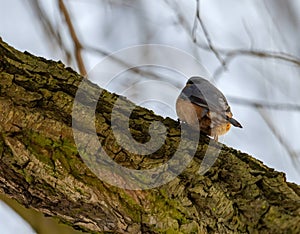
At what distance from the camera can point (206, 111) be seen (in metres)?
1.87

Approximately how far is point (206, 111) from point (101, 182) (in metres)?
0.83

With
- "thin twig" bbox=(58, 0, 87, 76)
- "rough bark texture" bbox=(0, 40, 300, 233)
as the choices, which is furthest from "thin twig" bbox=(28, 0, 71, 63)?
"rough bark texture" bbox=(0, 40, 300, 233)

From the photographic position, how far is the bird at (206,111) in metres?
1.84

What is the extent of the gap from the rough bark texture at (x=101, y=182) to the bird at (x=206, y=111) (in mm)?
532

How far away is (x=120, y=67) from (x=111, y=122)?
1280 millimetres

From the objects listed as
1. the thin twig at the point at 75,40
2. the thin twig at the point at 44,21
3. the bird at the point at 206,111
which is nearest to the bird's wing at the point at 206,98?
the bird at the point at 206,111

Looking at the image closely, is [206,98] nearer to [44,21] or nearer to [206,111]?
[206,111]

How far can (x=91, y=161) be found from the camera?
113cm

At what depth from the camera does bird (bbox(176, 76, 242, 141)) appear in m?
1.84

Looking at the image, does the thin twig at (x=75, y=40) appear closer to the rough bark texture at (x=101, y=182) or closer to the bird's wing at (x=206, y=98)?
the bird's wing at (x=206, y=98)

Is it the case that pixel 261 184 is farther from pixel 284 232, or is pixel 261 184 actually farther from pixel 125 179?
pixel 125 179

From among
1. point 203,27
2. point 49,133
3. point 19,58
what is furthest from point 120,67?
point 49,133

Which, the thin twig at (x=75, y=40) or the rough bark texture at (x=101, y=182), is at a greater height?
the thin twig at (x=75, y=40)

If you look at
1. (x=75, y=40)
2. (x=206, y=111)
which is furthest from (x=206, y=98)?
(x=75, y=40)
